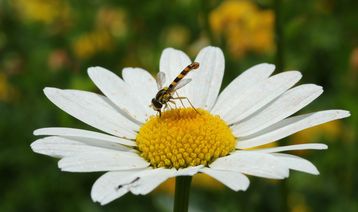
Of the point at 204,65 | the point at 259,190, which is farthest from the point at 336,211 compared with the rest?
the point at 204,65

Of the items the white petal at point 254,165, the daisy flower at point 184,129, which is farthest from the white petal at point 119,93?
the white petal at point 254,165

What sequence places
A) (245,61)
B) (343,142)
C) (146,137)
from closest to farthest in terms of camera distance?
(146,137) → (343,142) → (245,61)

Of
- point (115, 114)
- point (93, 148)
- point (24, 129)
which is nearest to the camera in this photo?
point (93, 148)

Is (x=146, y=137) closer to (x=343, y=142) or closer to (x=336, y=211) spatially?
(x=336, y=211)

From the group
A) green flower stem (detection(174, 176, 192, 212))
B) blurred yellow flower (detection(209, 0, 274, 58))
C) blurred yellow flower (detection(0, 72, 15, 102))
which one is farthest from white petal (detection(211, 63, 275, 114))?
blurred yellow flower (detection(0, 72, 15, 102))

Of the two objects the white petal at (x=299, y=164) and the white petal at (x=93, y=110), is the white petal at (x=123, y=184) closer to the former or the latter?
the white petal at (x=299, y=164)

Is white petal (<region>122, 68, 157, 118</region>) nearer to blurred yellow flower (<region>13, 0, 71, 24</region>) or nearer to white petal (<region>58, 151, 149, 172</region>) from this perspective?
white petal (<region>58, 151, 149, 172</region>)

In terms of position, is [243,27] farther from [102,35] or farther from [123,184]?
[123,184]

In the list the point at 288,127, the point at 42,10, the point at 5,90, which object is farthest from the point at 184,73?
the point at 42,10

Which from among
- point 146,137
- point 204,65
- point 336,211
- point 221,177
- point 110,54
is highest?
point 110,54
